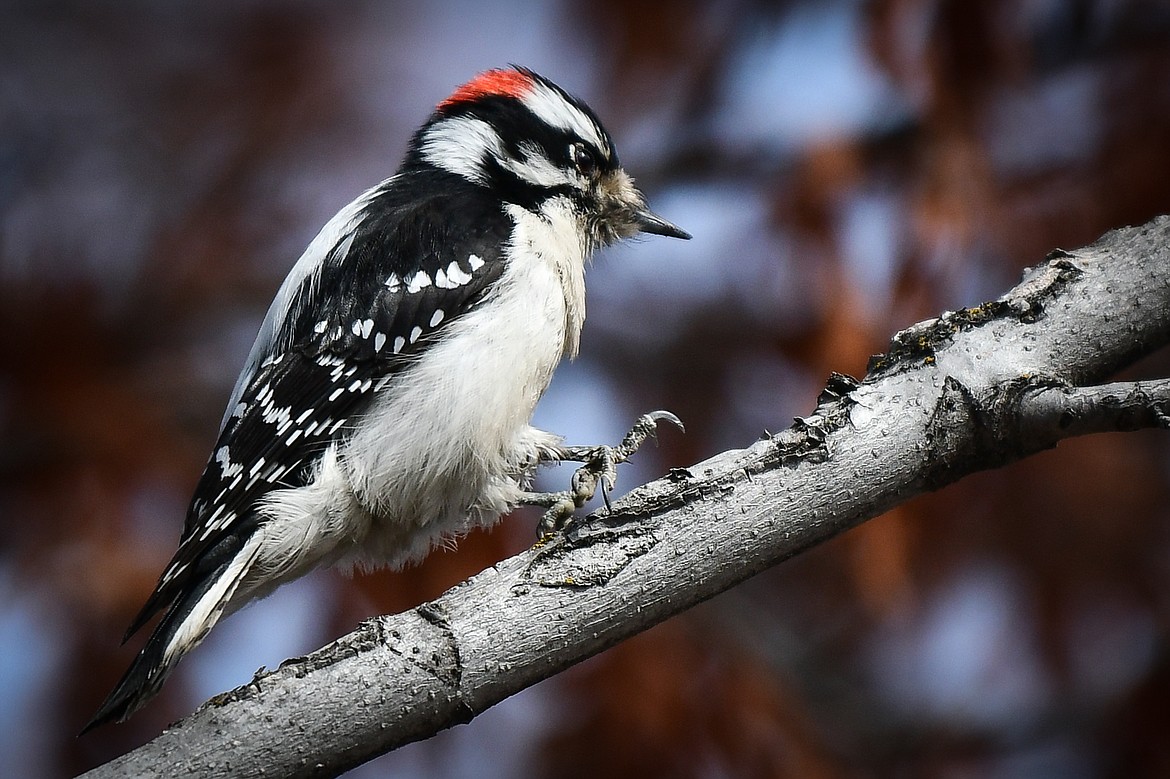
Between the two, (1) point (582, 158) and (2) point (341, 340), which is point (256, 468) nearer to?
A: (2) point (341, 340)

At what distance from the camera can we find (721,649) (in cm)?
369

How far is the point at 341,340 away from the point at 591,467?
782mm

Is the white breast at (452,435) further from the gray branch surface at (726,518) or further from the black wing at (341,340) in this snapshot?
the gray branch surface at (726,518)

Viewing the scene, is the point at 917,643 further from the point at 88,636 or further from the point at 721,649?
the point at 88,636

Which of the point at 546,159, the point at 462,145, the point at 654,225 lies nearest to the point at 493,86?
the point at 462,145

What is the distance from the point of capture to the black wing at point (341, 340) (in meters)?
2.59

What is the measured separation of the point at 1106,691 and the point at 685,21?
275 cm

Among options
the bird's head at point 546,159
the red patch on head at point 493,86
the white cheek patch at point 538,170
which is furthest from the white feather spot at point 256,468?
the red patch on head at point 493,86

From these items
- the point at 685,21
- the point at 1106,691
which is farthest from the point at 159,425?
the point at 1106,691

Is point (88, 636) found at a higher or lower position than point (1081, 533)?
higher

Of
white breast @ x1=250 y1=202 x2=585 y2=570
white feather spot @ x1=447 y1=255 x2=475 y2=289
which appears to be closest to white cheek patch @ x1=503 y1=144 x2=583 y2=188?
white breast @ x1=250 y1=202 x2=585 y2=570

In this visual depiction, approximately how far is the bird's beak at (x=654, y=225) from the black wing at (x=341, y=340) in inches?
19.7

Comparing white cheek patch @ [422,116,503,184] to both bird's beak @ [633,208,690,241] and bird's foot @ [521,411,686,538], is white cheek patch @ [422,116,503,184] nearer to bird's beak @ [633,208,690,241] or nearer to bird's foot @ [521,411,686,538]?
bird's beak @ [633,208,690,241]

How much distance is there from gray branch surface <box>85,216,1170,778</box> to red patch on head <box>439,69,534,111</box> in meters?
1.70
